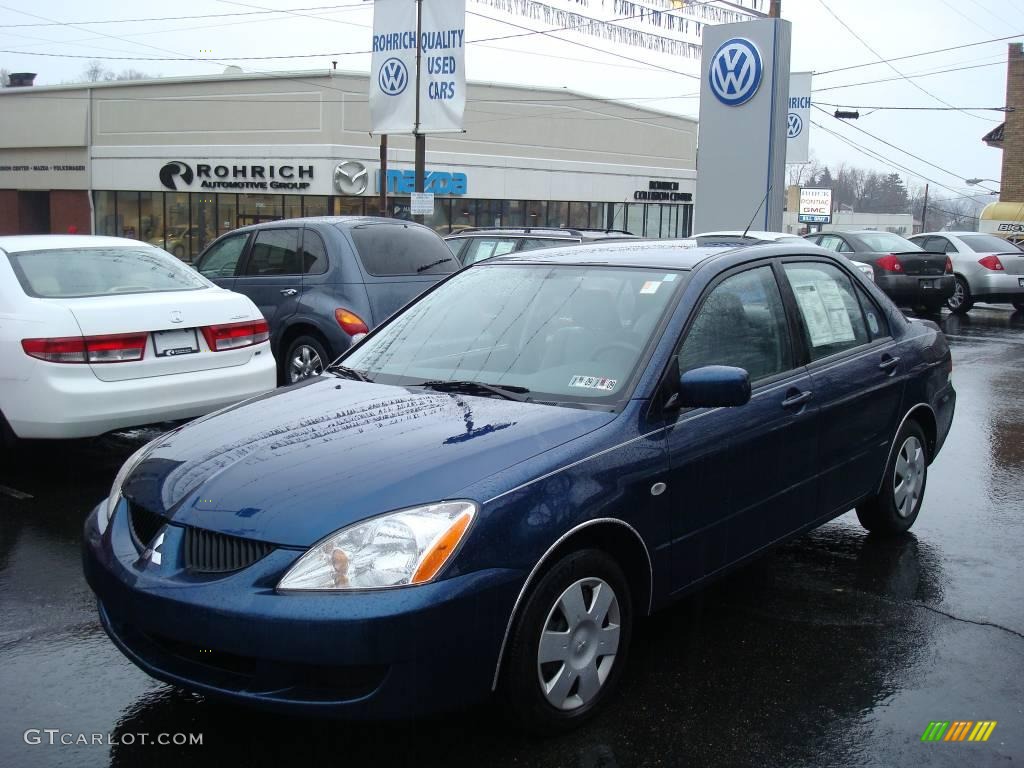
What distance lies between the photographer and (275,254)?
10258 mm

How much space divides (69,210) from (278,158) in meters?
12.2

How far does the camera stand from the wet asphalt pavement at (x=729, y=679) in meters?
3.41

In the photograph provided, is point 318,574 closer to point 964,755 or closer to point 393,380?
point 393,380

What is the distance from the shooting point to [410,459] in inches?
133

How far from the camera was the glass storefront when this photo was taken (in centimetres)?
3969

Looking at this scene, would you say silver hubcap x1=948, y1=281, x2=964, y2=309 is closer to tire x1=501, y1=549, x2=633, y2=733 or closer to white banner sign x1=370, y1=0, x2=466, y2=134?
white banner sign x1=370, y1=0, x2=466, y2=134

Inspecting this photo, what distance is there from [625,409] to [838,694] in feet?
4.23

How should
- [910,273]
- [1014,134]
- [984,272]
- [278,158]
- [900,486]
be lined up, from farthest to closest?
[1014,134]
[278,158]
[984,272]
[910,273]
[900,486]

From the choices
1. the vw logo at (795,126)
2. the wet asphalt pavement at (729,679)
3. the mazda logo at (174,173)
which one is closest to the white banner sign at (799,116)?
the vw logo at (795,126)

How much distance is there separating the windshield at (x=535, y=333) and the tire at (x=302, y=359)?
478 cm

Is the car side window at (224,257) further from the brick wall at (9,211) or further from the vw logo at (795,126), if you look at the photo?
the brick wall at (9,211)

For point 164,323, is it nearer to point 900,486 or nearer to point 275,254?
point 275,254

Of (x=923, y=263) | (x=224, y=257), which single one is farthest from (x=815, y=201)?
(x=224, y=257)

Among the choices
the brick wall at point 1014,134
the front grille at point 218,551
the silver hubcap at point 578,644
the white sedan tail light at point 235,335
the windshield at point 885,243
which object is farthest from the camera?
the brick wall at point 1014,134
